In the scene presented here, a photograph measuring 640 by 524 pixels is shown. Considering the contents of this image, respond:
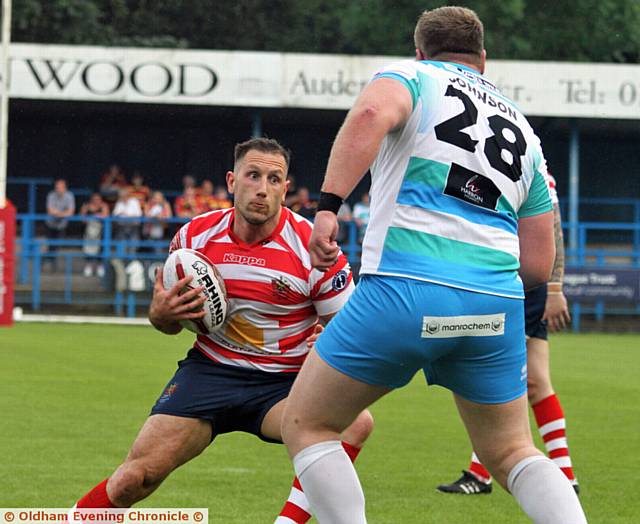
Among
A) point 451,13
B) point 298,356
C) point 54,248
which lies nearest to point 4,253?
point 54,248

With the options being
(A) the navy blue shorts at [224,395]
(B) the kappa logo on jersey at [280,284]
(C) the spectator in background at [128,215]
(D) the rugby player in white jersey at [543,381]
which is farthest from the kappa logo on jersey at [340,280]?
(C) the spectator in background at [128,215]

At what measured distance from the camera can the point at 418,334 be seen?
430cm

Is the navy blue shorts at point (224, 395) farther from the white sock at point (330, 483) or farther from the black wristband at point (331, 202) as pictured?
the black wristband at point (331, 202)

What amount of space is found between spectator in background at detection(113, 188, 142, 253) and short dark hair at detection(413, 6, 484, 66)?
20.5 m

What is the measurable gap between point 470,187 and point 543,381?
3672 mm

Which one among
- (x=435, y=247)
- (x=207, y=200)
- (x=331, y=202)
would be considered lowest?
(x=435, y=247)

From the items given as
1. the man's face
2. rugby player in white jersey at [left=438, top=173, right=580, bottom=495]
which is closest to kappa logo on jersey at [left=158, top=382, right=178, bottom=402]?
the man's face

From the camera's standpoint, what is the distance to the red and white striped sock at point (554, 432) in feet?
24.6

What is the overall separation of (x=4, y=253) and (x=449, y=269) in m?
16.6

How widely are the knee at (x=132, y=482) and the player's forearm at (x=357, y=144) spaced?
5.67ft

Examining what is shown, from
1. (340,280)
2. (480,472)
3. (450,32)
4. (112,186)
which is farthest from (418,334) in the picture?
(112,186)

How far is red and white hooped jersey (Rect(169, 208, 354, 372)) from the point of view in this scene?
5.67 meters

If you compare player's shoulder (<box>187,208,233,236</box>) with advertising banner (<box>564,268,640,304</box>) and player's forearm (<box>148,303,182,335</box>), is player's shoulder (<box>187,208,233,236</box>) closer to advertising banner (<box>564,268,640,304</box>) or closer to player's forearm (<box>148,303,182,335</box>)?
player's forearm (<box>148,303,182,335</box>)

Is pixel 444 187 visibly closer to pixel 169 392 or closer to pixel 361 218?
pixel 169 392
